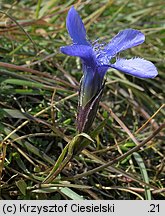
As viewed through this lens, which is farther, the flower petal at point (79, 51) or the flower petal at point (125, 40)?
the flower petal at point (125, 40)

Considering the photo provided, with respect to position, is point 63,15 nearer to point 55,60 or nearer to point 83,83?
point 55,60

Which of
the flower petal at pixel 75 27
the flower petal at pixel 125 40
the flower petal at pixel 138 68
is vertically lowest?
the flower petal at pixel 138 68

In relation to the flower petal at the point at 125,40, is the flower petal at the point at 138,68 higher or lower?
lower

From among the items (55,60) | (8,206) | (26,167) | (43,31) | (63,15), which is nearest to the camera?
(8,206)

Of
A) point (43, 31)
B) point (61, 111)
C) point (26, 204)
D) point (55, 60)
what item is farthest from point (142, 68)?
point (43, 31)
